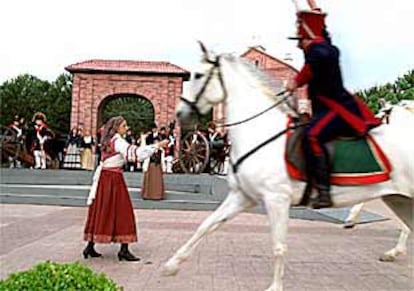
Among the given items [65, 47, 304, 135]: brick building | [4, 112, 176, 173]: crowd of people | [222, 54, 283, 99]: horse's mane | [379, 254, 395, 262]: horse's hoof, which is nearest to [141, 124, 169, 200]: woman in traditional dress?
[4, 112, 176, 173]: crowd of people

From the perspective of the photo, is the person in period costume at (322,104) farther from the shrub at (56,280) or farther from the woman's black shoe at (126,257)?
the woman's black shoe at (126,257)

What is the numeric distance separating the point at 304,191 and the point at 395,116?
4.19 feet

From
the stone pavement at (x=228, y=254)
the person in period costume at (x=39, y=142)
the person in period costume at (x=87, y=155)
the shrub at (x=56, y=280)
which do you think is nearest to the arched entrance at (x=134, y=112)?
the person in period costume at (x=87, y=155)

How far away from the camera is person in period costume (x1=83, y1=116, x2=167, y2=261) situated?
888 centimetres

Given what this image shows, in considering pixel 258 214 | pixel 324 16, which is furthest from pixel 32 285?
pixel 258 214

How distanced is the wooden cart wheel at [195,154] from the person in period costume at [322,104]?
17.2 m

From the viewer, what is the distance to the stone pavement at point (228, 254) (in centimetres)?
748

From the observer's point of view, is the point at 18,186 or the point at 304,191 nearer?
the point at 304,191

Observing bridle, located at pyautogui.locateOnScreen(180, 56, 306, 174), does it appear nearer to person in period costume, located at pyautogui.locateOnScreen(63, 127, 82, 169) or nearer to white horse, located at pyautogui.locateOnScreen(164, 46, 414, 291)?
white horse, located at pyautogui.locateOnScreen(164, 46, 414, 291)

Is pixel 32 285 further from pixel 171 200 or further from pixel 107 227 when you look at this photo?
pixel 171 200

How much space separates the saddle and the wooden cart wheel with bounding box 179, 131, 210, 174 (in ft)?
56.8

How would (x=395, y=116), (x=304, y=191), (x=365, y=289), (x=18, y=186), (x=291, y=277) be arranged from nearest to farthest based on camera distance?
(x=304, y=191) < (x=395, y=116) < (x=365, y=289) < (x=291, y=277) < (x=18, y=186)

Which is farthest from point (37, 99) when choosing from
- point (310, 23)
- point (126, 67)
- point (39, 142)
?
point (310, 23)

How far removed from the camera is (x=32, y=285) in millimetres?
3684
